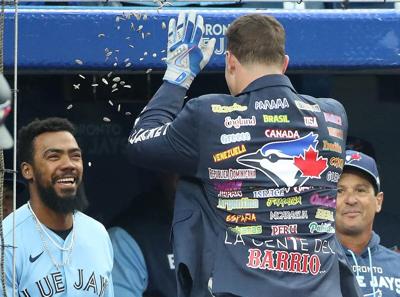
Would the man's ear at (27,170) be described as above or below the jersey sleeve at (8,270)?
above

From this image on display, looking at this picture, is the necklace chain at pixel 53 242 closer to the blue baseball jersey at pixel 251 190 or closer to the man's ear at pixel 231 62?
the blue baseball jersey at pixel 251 190

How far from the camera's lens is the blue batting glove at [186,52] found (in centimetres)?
461

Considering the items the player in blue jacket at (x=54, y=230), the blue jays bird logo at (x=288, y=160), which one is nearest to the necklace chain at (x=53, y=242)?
the player in blue jacket at (x=54, y=230)

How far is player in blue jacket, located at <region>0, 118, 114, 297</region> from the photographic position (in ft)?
18.2

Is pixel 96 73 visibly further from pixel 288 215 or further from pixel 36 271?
pixel 288 215

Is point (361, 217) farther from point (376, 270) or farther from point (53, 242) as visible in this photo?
point (53, 242)

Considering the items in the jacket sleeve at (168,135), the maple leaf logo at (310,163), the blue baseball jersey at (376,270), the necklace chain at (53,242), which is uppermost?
the jacket sleeve at (168,135)

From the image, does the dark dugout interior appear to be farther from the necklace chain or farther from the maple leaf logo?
the maple leaf logo

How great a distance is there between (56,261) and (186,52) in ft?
4.61

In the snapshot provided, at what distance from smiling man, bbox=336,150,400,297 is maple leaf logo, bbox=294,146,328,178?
158 centimetres

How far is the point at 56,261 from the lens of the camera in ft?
18.5

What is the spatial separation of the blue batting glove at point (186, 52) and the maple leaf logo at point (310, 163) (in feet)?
1.66

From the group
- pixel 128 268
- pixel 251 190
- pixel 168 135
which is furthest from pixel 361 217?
pixel 168 135

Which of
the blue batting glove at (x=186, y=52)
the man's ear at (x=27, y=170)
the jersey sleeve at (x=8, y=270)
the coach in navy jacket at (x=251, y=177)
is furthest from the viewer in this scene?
the man's ear at (x=27, y=170)
